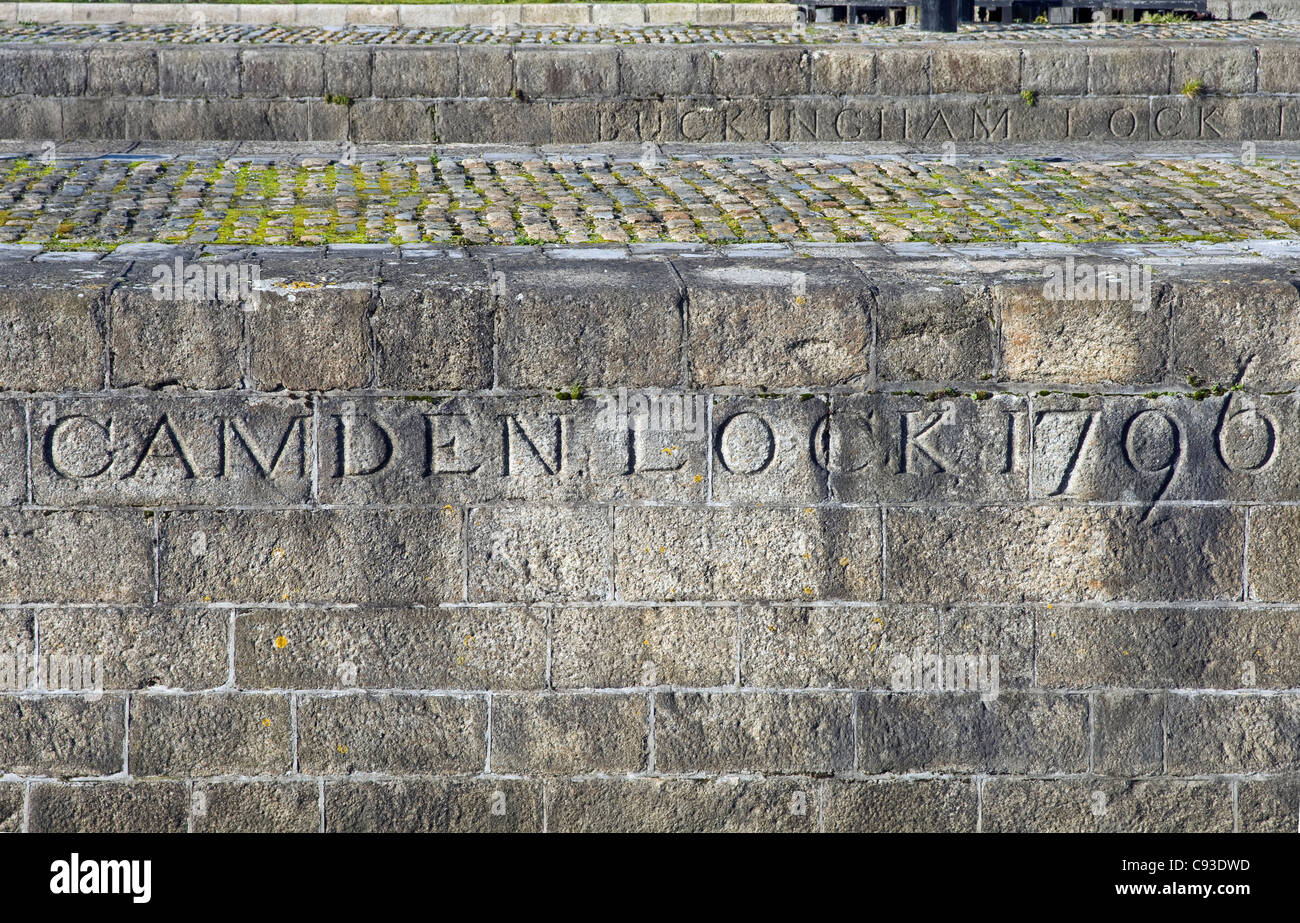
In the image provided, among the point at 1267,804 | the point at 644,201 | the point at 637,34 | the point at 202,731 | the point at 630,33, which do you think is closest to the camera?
the point at 202,731

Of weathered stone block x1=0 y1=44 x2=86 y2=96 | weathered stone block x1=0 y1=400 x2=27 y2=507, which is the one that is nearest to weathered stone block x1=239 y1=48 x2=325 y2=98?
weathered stone block x1=0 y1=44 x2=86 y2=96

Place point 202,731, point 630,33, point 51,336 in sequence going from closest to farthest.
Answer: point 51,336 < point 202,731 < point 630,33

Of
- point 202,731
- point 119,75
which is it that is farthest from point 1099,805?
point 119,75

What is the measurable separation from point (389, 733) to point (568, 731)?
532 millimetres

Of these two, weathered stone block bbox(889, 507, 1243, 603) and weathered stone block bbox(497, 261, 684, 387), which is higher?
weathered stone block bbox(497, 261, 684, 387)

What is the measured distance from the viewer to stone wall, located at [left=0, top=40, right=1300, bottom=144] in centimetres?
845

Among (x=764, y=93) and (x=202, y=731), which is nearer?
(x=202, y=731)

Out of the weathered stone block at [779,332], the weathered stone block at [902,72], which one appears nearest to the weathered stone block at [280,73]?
the weathered stone block at [902,72]

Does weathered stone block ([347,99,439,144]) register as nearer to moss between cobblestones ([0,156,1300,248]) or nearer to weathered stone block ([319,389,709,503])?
moss between cobblestones ([0,156,1300,248])

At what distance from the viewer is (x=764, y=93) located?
27.9ft

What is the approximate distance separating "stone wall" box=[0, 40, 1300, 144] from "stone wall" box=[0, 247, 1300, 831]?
4519mm

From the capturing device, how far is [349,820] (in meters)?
Result: 4.13

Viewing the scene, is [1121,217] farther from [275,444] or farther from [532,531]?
[275,444]

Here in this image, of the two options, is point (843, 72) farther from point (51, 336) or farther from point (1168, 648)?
point (51, 336)
